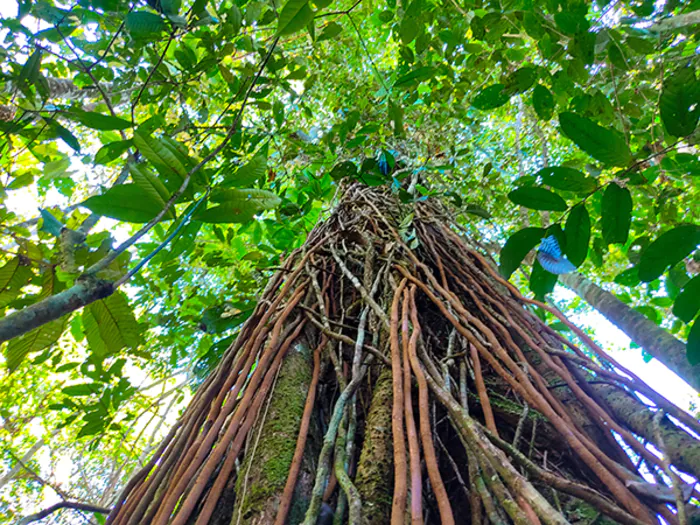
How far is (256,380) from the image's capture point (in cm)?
78

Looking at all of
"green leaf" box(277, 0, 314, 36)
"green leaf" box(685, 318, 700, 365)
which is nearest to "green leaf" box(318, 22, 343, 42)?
"green leaf" box(277, 0, 314, 36)

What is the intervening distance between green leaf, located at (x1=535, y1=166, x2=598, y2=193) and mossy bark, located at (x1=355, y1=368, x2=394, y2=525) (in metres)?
0.51

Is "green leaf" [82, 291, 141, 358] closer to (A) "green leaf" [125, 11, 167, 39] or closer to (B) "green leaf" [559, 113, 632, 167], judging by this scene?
(A) "green leaf" [125, 11, 167, 39]

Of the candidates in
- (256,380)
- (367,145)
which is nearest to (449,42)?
(367,145)

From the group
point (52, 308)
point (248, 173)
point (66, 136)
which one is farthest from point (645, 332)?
point (66, 136)

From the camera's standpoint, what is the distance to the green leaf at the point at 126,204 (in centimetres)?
58

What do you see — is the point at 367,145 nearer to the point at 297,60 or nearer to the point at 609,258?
the point at 297,60

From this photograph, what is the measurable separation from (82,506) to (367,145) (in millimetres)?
2121

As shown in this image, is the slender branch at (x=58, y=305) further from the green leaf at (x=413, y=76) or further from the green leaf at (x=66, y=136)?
the green leaf at (x=413, y=76)

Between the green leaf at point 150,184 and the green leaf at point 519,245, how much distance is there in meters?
0.65

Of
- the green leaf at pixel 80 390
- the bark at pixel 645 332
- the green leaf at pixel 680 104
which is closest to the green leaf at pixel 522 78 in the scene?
the green leaf at pixel 680 104

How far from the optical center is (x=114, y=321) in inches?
28.9

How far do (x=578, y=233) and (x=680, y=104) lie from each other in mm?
262

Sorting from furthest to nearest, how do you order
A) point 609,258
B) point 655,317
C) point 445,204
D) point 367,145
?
1. point 609,258
2. point 367,145
3. point 445,204
4. point 655,317
